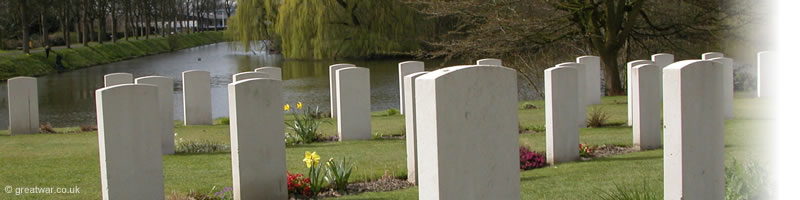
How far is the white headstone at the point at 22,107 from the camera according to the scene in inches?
581

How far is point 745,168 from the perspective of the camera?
6.25m

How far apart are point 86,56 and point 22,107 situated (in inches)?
1624

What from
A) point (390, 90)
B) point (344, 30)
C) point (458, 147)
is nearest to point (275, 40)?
point (344, 30)

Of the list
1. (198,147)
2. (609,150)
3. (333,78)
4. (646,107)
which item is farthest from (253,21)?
(646,107)

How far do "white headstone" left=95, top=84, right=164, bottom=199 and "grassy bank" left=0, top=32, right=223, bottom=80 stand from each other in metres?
36.4

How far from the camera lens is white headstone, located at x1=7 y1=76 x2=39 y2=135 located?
48.4 feet

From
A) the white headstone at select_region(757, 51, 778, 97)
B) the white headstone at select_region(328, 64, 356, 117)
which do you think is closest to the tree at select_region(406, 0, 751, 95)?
the white headstone at select_region(757, 51, 778, 97)

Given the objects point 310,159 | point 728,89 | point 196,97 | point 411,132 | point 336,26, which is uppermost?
point 336,26

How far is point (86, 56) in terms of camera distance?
53.7m

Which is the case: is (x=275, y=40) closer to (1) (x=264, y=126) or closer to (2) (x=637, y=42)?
(2) (x=637, y=42)

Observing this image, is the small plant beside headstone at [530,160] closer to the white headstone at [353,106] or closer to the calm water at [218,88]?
the white headstone at [353,106]

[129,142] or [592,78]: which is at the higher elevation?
[592,78]

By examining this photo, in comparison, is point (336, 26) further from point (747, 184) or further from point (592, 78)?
point (747, 184)

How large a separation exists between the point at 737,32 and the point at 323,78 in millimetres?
16548
